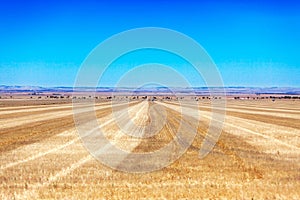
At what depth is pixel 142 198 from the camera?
11062 millimetres

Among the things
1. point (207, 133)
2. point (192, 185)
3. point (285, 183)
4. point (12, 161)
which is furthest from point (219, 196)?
point (207, 133)

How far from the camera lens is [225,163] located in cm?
1614

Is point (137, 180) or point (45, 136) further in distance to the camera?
point (45, 136)

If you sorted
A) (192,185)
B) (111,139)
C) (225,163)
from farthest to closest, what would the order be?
1. (111,139)
2. (225,163)
3. (192,185)

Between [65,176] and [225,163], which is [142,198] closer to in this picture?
[65,176]

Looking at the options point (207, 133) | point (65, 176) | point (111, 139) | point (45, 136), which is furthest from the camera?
point (207, 133)

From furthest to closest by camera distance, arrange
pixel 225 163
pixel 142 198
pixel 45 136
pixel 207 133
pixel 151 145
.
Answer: pixel 207 133 → pixel 45 136 → pixel 151 145 → pixel 225 163 → pixel 142 198

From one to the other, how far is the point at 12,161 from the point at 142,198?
7.11 meters

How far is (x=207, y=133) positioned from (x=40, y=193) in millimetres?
16786

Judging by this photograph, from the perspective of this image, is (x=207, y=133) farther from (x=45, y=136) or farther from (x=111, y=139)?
(x=45, y=136)

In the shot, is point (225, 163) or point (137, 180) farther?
point (225, 163)

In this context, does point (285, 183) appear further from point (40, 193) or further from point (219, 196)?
point (40, 193)

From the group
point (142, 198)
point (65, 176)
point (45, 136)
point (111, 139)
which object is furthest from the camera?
point (45, 136)

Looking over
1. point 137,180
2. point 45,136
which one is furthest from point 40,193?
point 45,136
